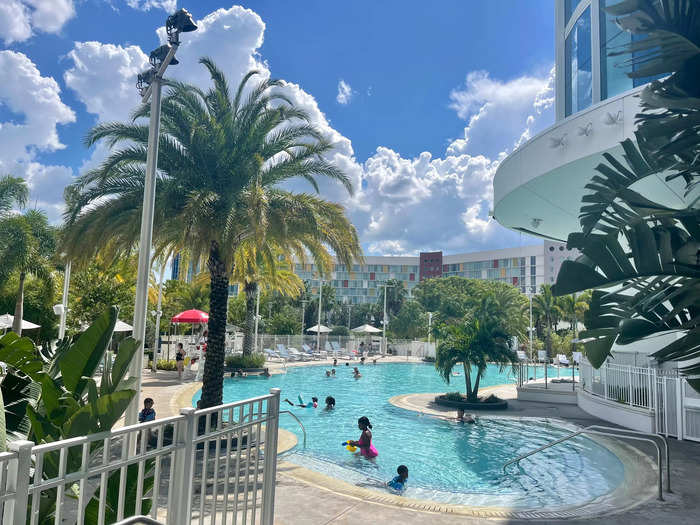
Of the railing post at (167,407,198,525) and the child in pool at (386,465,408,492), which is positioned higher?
the railing post at (167,407,198,525)

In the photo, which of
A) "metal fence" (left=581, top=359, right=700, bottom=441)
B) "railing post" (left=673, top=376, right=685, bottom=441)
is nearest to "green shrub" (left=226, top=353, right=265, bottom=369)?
"metal fence" (left=581, top=359, right=700, bottom=441)

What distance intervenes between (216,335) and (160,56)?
6555 mm

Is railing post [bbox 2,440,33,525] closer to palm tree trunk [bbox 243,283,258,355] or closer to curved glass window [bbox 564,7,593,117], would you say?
curved glass window [bbox 564,7,593,117]

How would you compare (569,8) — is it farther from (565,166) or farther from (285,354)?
(285,354)

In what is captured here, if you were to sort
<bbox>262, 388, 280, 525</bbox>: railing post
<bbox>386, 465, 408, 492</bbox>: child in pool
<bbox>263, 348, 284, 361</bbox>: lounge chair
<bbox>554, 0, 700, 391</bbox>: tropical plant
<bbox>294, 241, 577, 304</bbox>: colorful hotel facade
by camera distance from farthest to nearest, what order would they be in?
1. <bbox>294, 241, 577, 304</bbox>: colorful hotel facade
2. <bbox>263, 348, 284, 361</bbox>: lounge chair
3. <bbox>386, 465, 408, 492</bbox>: child in pool
4. <bbox>262, 388, 280, 525</bbox>: railing post
5. <bbox>554, 0, 700, 391</bbox>: tropical plant

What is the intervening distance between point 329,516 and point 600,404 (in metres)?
11.8

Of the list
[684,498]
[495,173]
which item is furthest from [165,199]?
[684,498]

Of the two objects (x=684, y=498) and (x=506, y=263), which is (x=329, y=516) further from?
(x=506, y=263)

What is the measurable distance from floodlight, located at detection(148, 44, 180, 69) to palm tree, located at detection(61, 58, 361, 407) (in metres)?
3.30

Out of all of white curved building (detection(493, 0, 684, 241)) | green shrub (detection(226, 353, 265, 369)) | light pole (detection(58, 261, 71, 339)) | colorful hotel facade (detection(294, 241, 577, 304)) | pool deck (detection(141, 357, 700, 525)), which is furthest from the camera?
colorful hotel facade (detection(294, 241, 577, 304))

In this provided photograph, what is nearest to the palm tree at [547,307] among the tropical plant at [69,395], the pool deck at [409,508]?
the pool deck at [409,508]

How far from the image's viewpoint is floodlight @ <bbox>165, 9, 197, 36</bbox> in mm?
7330

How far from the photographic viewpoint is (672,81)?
4.40 meters

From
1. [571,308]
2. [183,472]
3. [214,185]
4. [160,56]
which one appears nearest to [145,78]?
[160,56]
